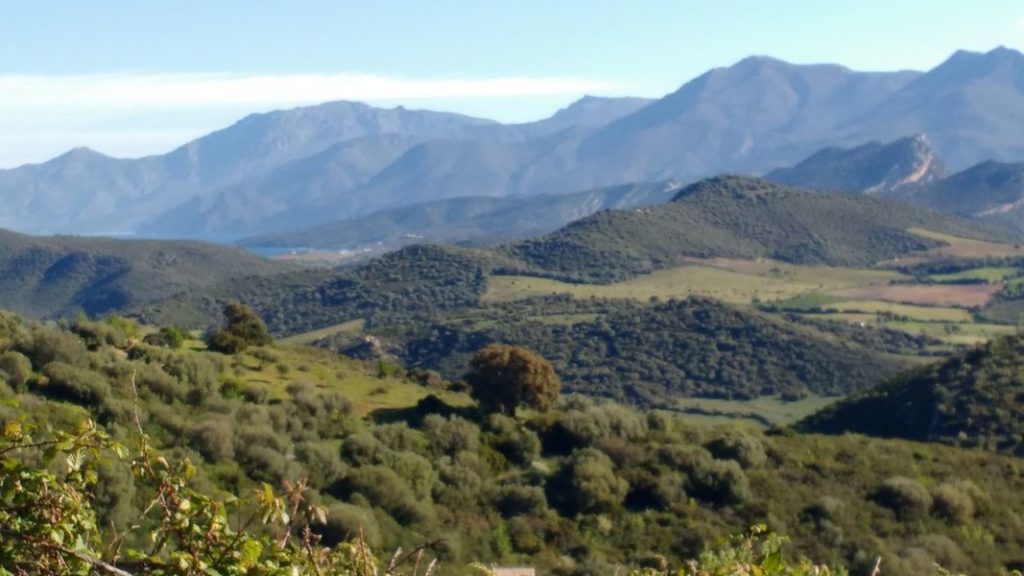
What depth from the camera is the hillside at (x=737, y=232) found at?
4608 inches

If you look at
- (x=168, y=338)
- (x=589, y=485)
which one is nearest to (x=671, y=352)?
(x=168, y=338)

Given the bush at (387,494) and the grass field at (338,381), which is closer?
the bush at (387,494)

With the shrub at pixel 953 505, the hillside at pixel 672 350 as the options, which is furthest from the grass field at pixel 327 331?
the shrub at pixel 953 505

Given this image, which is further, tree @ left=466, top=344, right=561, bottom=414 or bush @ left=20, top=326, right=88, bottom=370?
tree @ left=466, top=344, right=561, bottom=414

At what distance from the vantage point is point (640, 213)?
131m

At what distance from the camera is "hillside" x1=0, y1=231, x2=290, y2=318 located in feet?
408

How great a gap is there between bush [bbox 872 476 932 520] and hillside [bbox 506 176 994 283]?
84.2 meters

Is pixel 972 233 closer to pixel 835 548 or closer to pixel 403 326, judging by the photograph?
pixel 403 326

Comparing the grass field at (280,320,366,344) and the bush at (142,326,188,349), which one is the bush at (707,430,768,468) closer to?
the bush at (142,326,188,349)

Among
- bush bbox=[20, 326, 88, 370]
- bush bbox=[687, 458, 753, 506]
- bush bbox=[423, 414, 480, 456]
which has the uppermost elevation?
bush bbox=[20, 326, 88, 370]

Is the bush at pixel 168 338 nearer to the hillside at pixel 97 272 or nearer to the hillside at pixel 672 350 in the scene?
the hillside at pixel 672 350

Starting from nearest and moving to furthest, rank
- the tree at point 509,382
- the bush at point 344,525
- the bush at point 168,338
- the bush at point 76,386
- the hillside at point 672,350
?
the bush at point 344,525 → the bush at point 76,386 → the tree at point 509,382 → the bush at point 168,338 → the hillside at point 672,350

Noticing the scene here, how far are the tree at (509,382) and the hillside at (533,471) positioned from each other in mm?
789

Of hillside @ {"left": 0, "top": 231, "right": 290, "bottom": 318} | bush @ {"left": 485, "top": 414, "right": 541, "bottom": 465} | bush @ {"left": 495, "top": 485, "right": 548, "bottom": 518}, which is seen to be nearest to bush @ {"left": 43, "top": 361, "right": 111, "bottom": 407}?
bush @ {"left": 495, "top": 485, "right": 548, "bottom": 518}
